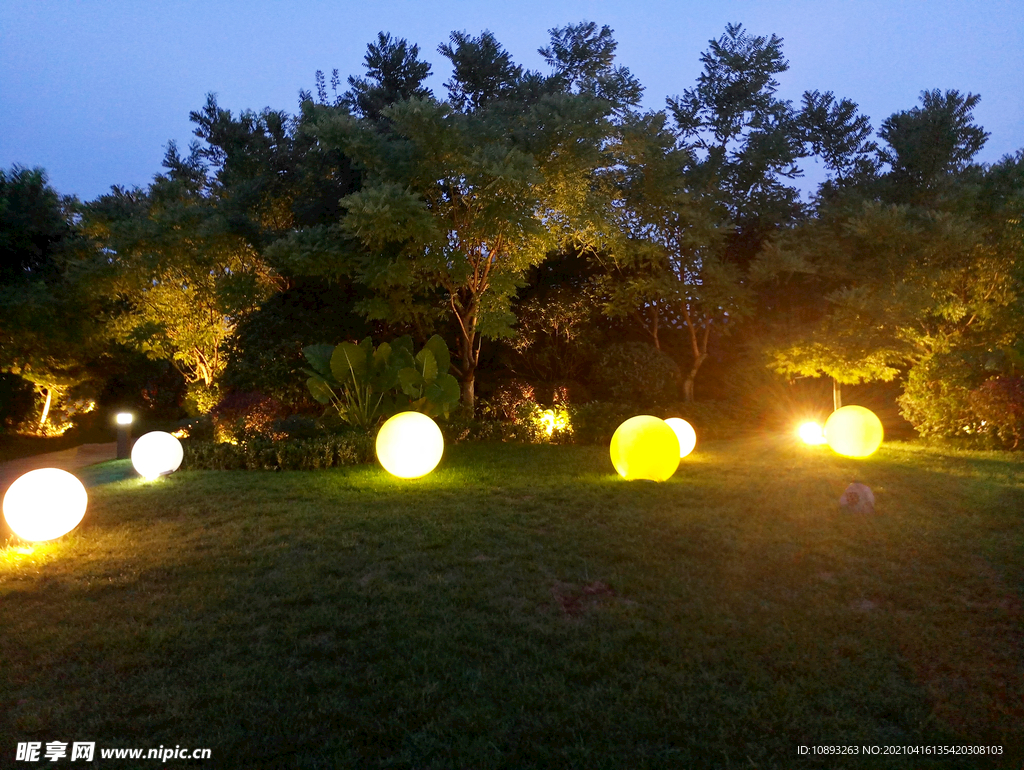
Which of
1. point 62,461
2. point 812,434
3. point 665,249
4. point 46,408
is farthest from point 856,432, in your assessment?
point 46,408

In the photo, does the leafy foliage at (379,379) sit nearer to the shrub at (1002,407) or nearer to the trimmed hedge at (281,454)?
the trimmed hedge at (281,454)

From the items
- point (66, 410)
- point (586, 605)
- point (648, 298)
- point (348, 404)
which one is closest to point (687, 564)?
point (586, 605)

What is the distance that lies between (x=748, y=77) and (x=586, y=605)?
2143 centimetres

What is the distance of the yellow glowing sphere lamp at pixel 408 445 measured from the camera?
10.4 metres

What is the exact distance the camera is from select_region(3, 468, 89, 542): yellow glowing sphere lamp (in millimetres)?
6855

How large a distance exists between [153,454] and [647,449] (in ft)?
26.0

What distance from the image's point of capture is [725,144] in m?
22.2

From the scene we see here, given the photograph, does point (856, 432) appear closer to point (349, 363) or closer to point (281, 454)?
point (349, 363)

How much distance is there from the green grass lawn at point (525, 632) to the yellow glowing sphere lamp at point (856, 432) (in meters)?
3.71

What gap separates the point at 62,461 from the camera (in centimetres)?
1625

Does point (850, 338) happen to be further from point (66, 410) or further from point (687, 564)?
point (66, 410)

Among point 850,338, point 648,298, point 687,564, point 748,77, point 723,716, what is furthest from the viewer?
point 748,77

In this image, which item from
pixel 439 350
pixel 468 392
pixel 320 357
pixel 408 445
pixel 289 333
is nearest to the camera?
pixel 408 445

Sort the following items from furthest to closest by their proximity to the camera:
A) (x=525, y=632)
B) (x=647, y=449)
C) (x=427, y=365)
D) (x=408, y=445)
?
(x=427, y=365), (x=408, y=445), (x=647, y=449), (x=525, y=632)
